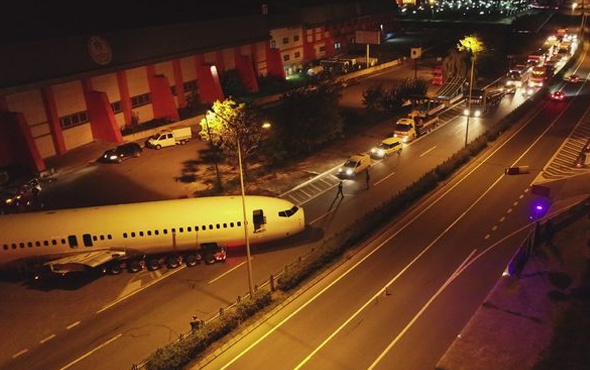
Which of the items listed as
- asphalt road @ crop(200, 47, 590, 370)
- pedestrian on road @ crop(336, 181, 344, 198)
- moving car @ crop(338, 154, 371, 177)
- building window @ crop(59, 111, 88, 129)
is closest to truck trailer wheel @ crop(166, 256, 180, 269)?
asphalt road @ crop(200, 47, 590, 370)

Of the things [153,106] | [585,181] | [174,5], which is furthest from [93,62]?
[585,181]

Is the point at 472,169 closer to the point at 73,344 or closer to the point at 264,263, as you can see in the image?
the point at 264,263

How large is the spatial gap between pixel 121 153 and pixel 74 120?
9.23m

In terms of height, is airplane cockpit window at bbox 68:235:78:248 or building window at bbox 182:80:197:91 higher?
building window at bbox 182:80:197:91

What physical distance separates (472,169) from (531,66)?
2175 inches

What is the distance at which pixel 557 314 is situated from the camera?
89.7 ft

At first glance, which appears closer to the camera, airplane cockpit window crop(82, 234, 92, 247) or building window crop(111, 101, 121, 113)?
airplane cockpit window crop(82, 234, 92, 247)

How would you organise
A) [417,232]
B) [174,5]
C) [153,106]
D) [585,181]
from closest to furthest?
[417,232] < [585,181] < [153,106] < [174,5]

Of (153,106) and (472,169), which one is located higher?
(153,106)

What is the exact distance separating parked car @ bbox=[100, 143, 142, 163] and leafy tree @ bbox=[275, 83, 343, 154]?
1661 centimetres

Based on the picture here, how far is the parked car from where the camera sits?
179 ft

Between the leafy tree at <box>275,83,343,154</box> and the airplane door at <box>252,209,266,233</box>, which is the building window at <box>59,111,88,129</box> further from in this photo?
the airplane door at <box>252,209,266,233</box>

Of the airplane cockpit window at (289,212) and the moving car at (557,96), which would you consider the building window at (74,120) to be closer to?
the airplane cockpit window at (289,212)

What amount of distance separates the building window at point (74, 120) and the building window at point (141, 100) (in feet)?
24.8
